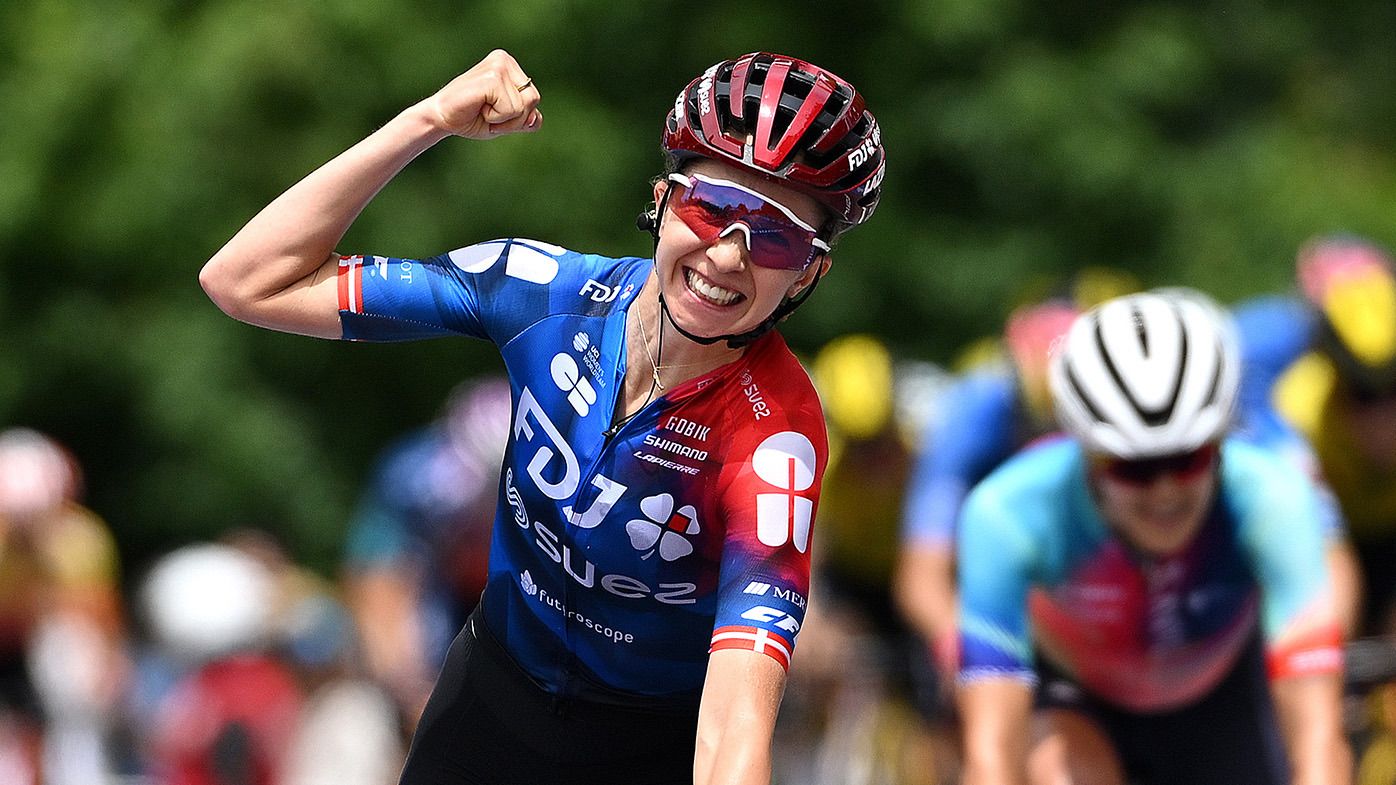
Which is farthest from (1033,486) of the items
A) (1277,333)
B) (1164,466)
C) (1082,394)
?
(1277,333)

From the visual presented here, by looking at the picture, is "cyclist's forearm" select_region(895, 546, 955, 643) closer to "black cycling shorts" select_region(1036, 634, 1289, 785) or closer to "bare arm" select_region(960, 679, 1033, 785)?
"black cycling shorts" select_region(1036, 634, 1289, 785)

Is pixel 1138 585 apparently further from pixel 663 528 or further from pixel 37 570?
pixel 37 570

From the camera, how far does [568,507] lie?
4.18 metres

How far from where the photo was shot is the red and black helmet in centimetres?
400

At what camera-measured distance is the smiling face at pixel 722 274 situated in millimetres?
4012

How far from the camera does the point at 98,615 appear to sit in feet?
34.0

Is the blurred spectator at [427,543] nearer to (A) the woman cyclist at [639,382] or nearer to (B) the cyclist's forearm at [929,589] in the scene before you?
(B) the cyclist's forearm at [929,589]

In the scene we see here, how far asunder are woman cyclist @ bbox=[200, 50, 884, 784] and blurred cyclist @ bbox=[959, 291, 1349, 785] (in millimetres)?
1146

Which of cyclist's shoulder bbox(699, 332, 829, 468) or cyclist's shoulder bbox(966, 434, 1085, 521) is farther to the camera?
cyclist's shoulder bbox(966, 434, 1085, 521)

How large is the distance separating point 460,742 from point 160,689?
9.62 meters

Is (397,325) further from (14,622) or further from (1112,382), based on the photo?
(14,622)

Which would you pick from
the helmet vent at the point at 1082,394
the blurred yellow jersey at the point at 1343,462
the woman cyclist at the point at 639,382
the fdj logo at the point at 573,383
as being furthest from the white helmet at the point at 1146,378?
the blurred yellow jersey at the point at 1343,462

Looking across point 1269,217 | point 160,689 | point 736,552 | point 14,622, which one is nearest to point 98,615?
point 14,622

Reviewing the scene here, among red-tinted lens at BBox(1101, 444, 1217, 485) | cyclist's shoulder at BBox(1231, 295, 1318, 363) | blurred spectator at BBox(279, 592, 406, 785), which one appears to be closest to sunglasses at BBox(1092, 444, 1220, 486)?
red-tinted lens at BBox(1101, 444, 1217, 485)
